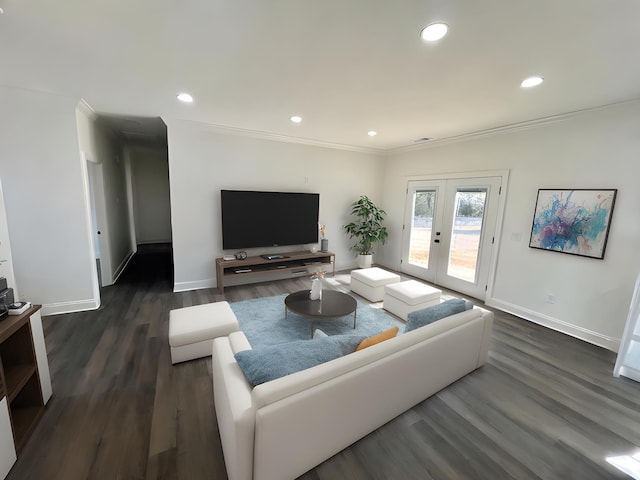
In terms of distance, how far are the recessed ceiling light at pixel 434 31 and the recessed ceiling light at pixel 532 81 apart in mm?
1173

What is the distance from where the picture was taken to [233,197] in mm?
4379

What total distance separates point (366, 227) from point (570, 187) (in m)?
3.24

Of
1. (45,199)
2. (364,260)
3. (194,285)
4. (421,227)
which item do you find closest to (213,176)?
(194,285)

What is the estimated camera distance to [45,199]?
10.4 ft

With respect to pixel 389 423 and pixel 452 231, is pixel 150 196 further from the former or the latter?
pixel 389 423

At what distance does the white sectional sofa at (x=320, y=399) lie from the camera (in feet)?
4.21

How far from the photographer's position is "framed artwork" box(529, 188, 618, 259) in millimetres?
2953

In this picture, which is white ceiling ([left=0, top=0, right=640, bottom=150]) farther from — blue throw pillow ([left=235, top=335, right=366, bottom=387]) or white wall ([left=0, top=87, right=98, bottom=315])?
blue throw pillow ([left=235, top=335, right=366, bottom=387])

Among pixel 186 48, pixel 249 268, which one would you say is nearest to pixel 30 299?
pixel 249 268

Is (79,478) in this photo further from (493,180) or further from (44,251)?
(493,180)

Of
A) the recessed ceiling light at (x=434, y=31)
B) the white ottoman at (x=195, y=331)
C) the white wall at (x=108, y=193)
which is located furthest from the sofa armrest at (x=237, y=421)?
the white wall at (x=108, y=193)

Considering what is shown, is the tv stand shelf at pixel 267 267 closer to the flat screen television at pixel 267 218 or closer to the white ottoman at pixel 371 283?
the flat screen television at pixel 267 218

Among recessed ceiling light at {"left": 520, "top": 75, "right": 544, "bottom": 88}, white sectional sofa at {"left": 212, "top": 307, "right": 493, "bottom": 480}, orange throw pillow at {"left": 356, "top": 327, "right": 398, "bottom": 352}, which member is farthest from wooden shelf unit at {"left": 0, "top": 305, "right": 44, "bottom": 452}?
recessed ceiling light at {"left": 520, "top": 75, "right": 544, "bottom": 88}

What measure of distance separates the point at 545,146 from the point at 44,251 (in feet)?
21.2
